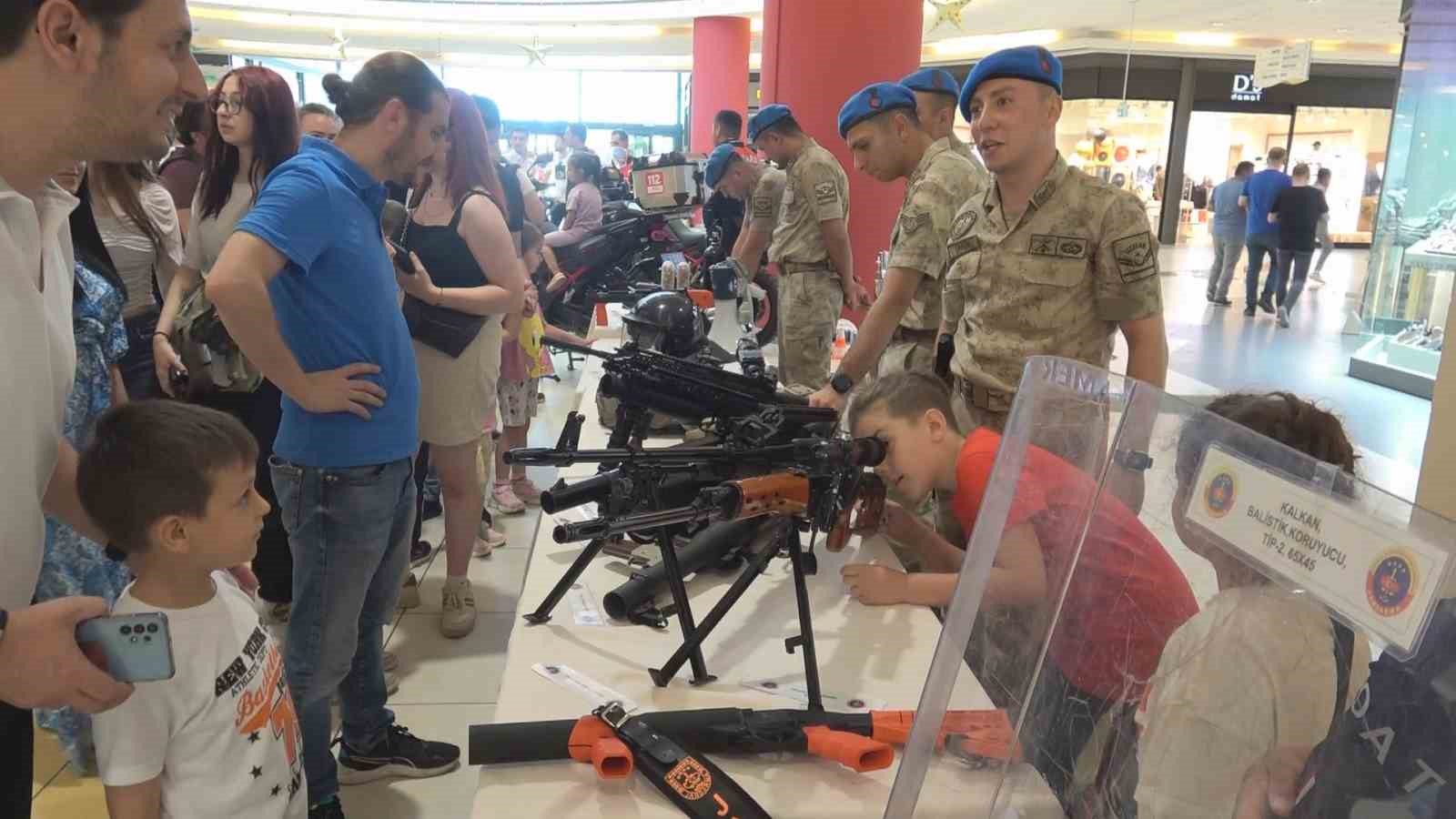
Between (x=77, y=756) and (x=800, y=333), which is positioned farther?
(x=800, y=333)

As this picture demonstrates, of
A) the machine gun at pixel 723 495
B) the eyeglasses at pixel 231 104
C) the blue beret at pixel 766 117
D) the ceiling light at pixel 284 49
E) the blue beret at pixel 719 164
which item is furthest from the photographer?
the ceiling light at pixel 284 49

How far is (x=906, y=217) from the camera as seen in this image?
8.10ft

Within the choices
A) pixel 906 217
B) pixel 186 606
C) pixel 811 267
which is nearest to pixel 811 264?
pixel 811 267

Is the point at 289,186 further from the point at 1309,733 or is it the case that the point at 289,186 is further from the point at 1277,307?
the point at 1277,307

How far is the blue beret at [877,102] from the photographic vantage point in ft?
9.12

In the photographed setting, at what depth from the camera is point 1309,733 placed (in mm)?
626

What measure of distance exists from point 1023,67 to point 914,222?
1.93ft

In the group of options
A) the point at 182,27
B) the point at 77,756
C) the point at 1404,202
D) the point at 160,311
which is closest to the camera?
the point at 182,27

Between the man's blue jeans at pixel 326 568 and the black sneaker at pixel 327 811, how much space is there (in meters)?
0.01

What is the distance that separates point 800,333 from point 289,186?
221 centimetres

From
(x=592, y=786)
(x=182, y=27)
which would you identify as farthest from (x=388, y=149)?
(x=592, y=786)

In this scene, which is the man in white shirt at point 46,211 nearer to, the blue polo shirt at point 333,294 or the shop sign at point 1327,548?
the blue polo shirt at point 333,294

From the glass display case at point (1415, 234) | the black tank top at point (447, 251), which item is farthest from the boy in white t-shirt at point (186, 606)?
the glass display case at point (1415, 234)

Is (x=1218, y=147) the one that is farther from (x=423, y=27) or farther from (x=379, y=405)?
(x=379, y=405)
